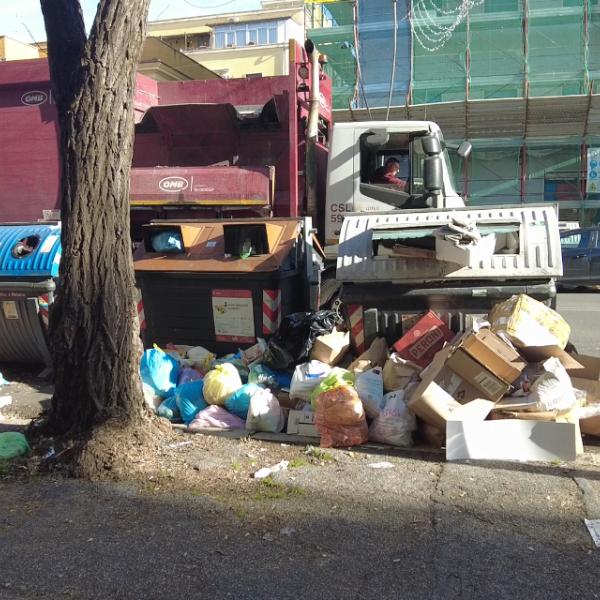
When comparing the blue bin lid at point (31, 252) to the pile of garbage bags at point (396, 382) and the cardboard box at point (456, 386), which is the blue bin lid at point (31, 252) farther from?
the cardboard box at point (456, 386)

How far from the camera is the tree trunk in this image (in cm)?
406

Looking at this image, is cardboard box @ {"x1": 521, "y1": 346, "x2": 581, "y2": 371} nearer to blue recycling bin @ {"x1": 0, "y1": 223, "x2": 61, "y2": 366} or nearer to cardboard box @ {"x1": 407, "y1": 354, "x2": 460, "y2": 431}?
cardboard box @ {"x1": 407, "y1": 354, "x2": 460, "y2": 431}

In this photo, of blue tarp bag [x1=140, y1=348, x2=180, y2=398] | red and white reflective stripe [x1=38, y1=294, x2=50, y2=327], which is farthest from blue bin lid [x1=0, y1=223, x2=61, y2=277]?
blue tarp bag [x1=140, y1=348, x2=180, y2=398]

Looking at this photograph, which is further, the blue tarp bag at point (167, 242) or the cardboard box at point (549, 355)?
the blue tarp bag at point (167, 242)

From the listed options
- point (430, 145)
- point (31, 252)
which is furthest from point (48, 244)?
point (430, 145)

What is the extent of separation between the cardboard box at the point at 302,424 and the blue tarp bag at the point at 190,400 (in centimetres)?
81

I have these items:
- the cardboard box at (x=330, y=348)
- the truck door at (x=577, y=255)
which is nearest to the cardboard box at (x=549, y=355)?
the cardboard box at (x=330, y=348)

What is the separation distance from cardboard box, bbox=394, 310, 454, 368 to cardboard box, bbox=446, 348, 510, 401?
56cm

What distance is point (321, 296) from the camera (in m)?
6.81

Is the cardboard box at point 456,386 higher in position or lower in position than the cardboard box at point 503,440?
higher

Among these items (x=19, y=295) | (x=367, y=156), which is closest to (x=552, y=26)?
(x=367, y=156)

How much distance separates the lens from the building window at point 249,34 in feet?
128

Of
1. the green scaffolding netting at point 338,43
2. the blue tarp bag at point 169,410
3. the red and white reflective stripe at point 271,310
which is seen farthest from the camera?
the green scaffolding netting at point 338,43

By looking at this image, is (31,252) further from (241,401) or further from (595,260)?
(595,260)
